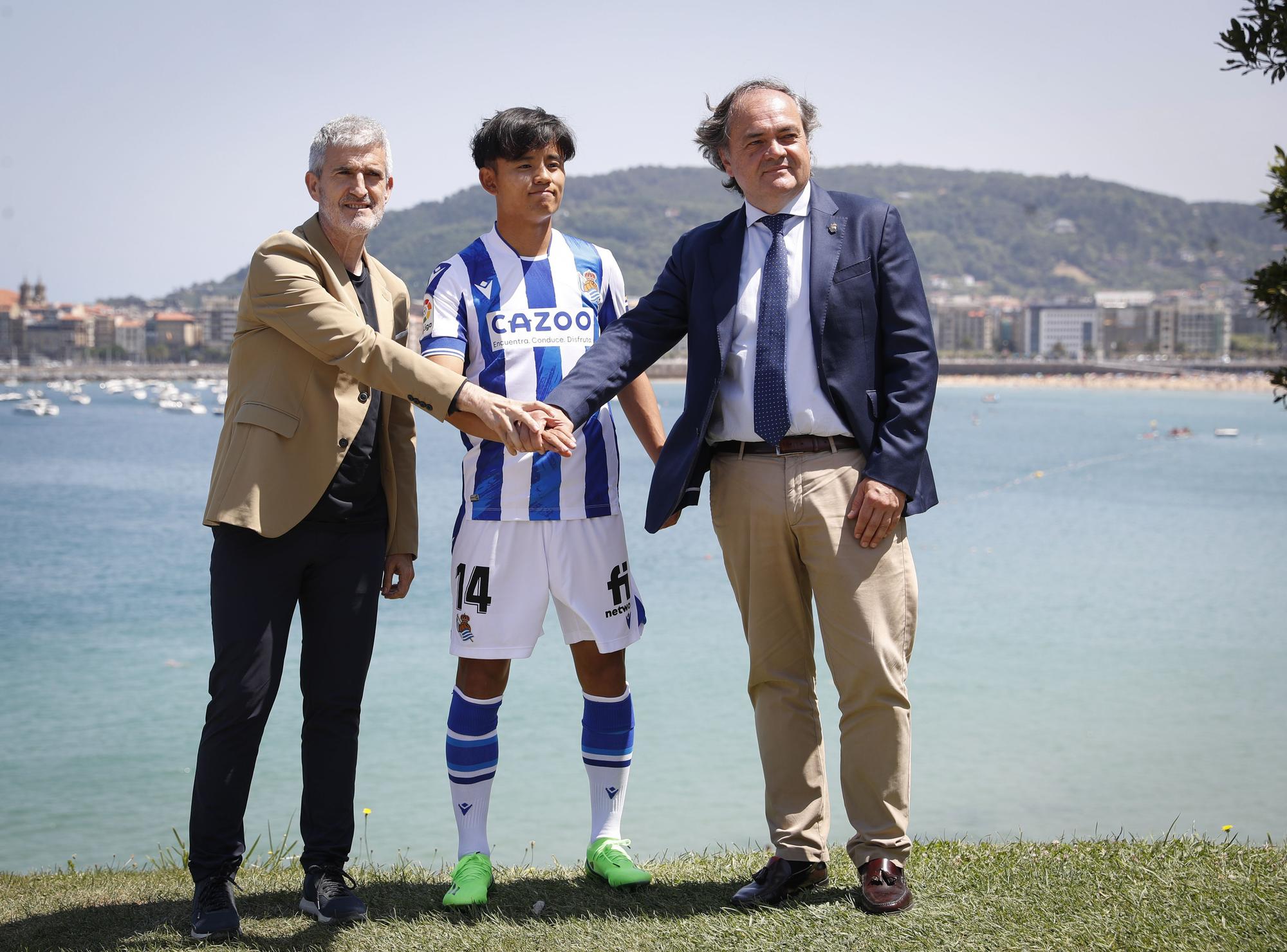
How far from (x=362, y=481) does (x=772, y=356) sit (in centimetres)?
125

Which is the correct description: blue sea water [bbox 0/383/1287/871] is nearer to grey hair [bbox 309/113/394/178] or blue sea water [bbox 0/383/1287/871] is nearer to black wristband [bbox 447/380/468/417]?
black wristband [bbox 447/380/468/417]

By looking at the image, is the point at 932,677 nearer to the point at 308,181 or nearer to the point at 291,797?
the point at 291,797

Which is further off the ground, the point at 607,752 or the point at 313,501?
the point at 313,501

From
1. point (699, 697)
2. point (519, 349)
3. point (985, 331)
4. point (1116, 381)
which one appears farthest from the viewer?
point (985, 331)

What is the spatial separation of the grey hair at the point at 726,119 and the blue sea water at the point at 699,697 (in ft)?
8.89

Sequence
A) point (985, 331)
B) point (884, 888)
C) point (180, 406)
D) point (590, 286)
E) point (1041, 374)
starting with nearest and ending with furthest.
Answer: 1. point (884, 888)
2. point (590, 286)
3. point (180, 406)
4. point (1041, 374)
5. point (985, 331)

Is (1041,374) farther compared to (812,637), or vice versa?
(1041,374)

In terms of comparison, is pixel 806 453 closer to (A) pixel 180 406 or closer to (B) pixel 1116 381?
(A) pixel 180 406

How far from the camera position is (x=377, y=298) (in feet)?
11.9

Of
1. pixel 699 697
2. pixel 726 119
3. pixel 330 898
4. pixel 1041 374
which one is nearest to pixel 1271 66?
pixel 726 119

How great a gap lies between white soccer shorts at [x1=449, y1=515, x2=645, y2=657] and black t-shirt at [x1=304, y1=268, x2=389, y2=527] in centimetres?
28

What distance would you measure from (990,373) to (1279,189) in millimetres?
136643

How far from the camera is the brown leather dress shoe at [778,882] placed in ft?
10.7

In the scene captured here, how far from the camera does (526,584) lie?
3.46m
